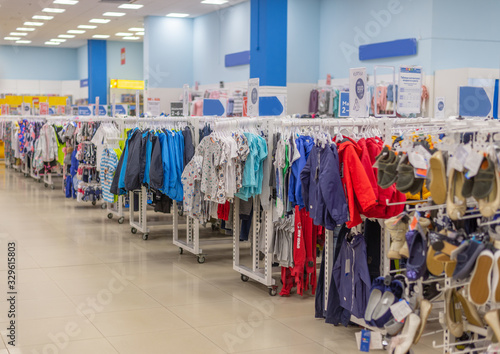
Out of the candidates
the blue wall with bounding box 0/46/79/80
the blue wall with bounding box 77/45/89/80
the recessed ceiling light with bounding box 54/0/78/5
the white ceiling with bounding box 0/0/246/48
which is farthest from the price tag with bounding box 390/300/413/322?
the blue wall with bounding box 0/46/79/80

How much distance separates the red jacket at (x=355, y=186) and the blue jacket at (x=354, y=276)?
26 centimetres

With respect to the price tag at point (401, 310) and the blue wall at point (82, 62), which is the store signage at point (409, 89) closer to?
the price tag at point (401, 310)

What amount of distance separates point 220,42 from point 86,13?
13.4ft

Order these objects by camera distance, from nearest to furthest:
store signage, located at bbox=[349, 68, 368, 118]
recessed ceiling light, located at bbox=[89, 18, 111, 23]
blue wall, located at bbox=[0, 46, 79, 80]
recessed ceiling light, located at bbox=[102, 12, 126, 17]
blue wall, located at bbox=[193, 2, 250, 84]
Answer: store signage, located at bbox=[349, 68, 368, 118], blue wall, located at bbox=[193, 2, 250, 84], recessed ceiling light, located at bbox=[102, 12, 126, 17], recessed ceiling light, located at bbox=[89, 18, 111, 23], blue wall, located at bbox=[0, 46, 79, 80]

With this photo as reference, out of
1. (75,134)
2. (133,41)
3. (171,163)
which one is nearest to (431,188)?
(171,163)

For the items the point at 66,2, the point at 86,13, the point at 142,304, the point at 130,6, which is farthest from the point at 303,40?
the point at 142,304

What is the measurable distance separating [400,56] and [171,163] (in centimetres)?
753

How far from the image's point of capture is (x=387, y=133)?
448 cm

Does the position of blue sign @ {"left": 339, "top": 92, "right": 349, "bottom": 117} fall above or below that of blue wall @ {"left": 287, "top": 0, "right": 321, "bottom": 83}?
below

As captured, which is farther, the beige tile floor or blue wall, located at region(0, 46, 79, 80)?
blue wall, located at region(0, 46, 79, 80)

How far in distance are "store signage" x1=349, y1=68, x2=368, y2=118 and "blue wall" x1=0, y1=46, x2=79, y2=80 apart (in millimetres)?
26016

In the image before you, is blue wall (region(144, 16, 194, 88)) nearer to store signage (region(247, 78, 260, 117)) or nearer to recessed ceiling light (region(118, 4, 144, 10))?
recessed ceiling light (region(118, 4, 144, 10))

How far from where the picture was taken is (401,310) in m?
2.90

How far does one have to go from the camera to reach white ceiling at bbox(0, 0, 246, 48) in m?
17.3
